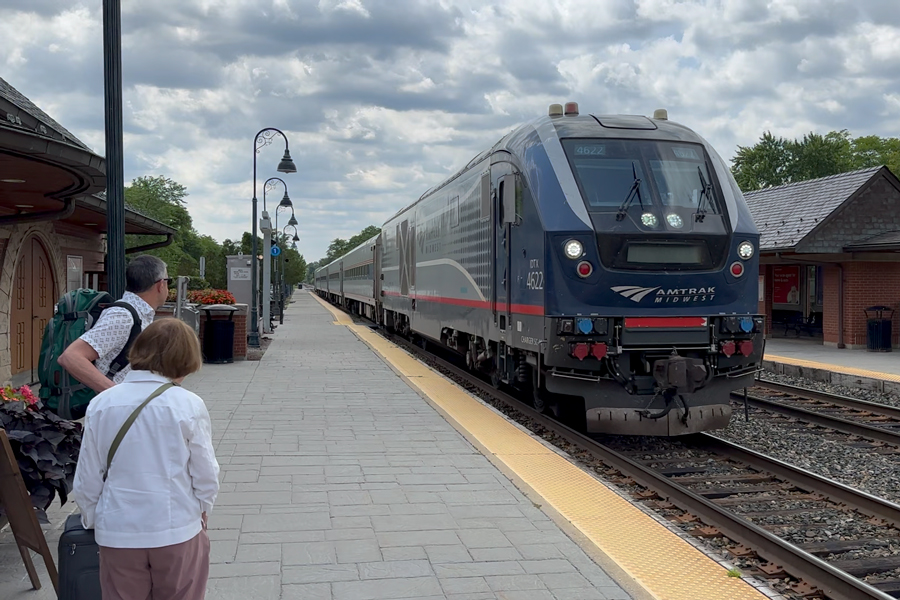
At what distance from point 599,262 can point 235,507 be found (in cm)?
411

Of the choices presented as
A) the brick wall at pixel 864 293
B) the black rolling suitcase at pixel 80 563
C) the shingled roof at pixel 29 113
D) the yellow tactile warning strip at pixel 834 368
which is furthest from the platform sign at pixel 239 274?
the black rolling suitcase at pixel 80 563

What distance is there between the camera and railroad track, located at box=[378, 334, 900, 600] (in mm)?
4910

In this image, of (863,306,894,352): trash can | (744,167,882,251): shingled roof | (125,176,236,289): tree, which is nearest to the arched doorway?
(744,167,882,251): shingled roof

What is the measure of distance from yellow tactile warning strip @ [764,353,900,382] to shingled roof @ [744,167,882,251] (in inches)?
142

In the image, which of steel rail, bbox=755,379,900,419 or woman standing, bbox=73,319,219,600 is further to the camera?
steel rail, bbox=755,379,900,419

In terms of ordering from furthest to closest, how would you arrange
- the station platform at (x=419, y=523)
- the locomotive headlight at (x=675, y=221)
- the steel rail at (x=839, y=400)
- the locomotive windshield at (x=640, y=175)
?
the steel rail at (x=839, y=400), the locomotive windshield at (x=640, y=175), the locomotive headlight at (x=675, y=221), the station platform at (x=419, y=523)

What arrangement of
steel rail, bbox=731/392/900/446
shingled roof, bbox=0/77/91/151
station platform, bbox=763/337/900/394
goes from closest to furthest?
shingled roof, bbox=0/77/91/151
steel rail, bbox=731/392/900/446
station platform, bbox=763/337/900/394

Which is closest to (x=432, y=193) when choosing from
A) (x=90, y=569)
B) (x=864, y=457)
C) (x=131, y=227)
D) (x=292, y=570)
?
(x=131, y=227)

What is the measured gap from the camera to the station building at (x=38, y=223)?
5.79 metres

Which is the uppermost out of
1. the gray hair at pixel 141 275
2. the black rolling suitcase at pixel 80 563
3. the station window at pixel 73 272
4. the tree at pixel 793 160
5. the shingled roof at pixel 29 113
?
the tree at pixel 793 160

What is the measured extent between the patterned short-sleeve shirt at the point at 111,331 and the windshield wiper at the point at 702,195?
5.84 metres

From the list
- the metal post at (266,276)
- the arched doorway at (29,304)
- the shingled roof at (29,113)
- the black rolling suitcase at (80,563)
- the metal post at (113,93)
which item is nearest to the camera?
the black rolling suitcase at (80,563)

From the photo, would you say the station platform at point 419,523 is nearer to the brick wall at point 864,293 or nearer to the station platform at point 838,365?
the station platform at point 838,365

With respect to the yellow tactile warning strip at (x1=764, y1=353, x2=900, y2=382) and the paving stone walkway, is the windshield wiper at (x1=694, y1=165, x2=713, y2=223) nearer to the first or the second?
the paving stone walkway
